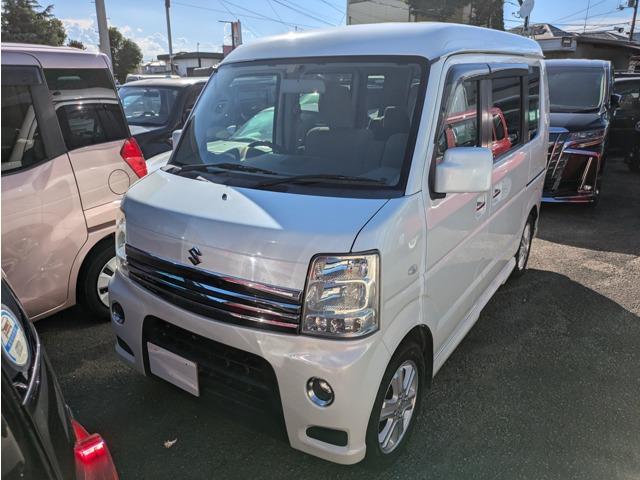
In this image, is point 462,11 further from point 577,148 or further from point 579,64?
point 577,148

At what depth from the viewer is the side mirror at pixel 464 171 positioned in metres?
2.21

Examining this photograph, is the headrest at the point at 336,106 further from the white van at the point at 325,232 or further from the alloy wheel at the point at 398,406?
the alloy wheel at the point at 398,406

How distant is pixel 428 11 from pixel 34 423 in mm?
39968

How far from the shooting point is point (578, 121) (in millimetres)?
6676

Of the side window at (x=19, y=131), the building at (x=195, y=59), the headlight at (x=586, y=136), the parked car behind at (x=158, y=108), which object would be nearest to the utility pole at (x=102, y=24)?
the parked car behind at (x=158, y=108)

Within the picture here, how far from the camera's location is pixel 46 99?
3.20 m

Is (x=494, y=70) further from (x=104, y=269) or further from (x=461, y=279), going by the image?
(x=104, y=269)

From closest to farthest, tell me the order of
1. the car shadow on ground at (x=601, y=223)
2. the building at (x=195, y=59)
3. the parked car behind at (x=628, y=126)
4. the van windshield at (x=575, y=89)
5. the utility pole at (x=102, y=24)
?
the car shadow on ground at (x=601, y=223)
the van windshield at (x=575, y=89)
the parked car behind at (x=628, y=126)
the utility pole at (x=102, y=24)
the building at (x=195, y=59)

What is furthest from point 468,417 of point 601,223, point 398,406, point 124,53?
point 124,53

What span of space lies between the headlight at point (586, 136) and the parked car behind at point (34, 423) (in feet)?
21.9

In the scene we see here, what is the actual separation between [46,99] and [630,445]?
392cm

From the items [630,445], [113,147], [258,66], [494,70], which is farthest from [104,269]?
[630,445]

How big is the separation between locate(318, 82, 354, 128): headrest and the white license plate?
1.39 metres

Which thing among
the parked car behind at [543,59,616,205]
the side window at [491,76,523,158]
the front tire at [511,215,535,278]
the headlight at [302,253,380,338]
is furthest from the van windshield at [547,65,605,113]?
the headlight at [302,253,380,338]
